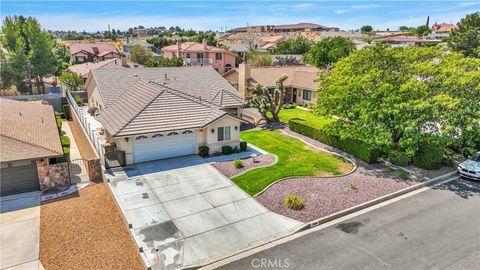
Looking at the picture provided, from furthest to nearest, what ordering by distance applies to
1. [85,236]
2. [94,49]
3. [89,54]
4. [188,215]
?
[94,49]
[89,54]
[188,215]
[85,236]

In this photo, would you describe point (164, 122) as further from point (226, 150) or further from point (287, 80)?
point (287, 80)

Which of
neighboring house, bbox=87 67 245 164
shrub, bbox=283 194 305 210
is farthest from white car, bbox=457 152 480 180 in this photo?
neighboring house, bbox=87 67 245 164

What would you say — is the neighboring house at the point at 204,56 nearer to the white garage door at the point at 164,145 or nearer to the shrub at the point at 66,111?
the shrub at the point at 66,111

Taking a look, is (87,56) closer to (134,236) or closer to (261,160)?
(261,160)

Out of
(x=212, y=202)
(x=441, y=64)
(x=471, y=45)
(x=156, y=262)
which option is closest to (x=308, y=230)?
(x=212, y=202)

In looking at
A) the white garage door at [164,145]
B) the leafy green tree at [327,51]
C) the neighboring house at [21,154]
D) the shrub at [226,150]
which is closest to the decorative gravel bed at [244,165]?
the shrub at [226,150]

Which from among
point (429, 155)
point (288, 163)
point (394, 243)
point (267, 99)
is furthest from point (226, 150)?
point (429, 155)

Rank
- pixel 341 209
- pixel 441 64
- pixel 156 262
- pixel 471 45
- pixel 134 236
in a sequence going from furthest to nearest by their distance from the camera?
1. pixel 471 45
2. pixel 441 64
3. pixel 341 209
4. pixel 134 236
5. pixel 156 262
